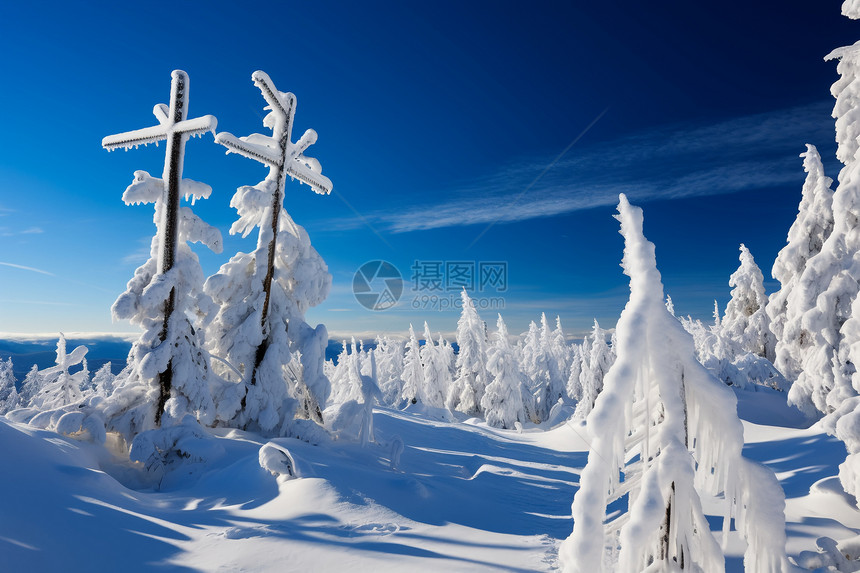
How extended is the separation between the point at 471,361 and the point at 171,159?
114ft

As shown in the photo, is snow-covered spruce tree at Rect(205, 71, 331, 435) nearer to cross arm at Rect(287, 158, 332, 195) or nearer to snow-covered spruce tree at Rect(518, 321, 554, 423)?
cross arm at Rect(287, 158, 332, 195)

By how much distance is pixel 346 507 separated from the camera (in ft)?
23.7

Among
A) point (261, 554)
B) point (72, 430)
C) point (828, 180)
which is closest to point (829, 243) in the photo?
point (828, 180)

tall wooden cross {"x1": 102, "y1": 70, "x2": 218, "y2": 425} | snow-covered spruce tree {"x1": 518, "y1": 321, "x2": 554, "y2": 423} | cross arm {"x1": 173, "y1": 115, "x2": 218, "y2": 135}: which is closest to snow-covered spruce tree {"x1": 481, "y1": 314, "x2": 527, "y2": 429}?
snow-covered spruce tree {"x1": 518, "y1": 321, "x2": 554, "y2": 423}

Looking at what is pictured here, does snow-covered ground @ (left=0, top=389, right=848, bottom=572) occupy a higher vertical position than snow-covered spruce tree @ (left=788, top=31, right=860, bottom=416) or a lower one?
lower

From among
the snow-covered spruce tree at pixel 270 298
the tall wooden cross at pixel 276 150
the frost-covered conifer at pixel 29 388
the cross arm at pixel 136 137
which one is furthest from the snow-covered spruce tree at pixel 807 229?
the frost-covered conifer at pixel 29 388

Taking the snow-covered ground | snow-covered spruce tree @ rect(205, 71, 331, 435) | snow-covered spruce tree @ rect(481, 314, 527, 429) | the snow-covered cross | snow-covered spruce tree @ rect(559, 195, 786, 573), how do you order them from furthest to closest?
snow-covered spruce tree @ rect(481, 314, 527, 429) < snow-covered spruce tree @ rect(205, 71, 331, 435) < the snow-covered cross < the snow-covered ground < snow-covered spruce tree @ rect(559, 195, 786, 573)

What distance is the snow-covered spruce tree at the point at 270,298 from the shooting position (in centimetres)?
1277

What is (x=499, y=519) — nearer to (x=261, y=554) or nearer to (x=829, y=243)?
(x=261, y=554)

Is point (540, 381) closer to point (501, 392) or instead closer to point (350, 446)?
point (501, 392)

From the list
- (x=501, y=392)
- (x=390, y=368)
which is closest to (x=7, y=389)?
(x=390, y=368)

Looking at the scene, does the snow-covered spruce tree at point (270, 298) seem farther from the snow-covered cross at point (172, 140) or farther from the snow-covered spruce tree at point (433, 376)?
the snow-covered spruce tree at point (433, 376)

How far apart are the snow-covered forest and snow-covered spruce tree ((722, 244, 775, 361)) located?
31.0ft

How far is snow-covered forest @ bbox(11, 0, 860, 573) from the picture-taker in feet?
7.88
